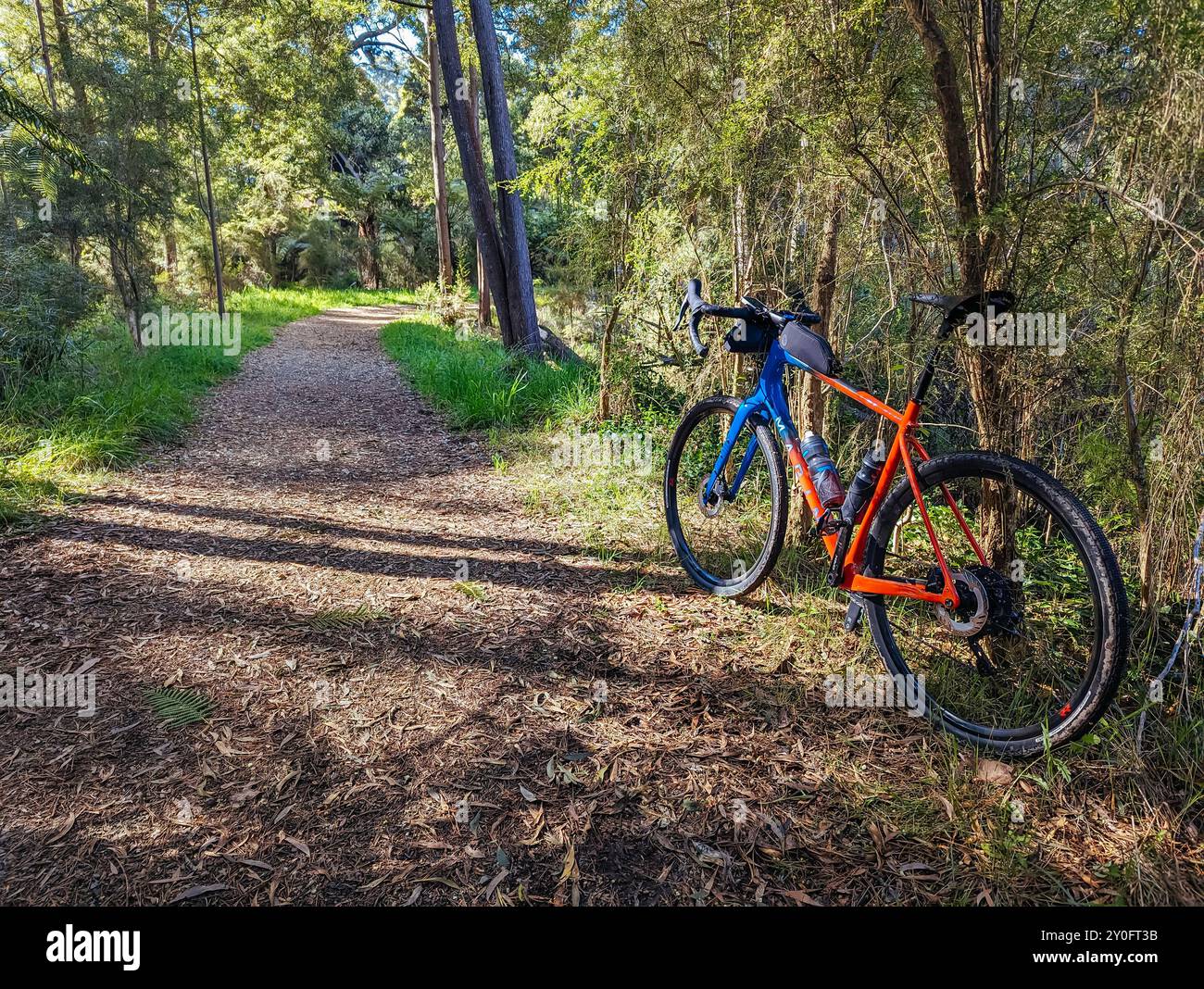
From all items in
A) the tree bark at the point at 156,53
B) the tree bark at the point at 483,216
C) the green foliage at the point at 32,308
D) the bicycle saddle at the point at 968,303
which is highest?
the tree bark at the point at 156,53

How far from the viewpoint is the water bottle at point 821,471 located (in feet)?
9.01

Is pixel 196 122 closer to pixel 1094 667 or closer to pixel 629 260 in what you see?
pixel 629 260

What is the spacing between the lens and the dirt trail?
1871mm

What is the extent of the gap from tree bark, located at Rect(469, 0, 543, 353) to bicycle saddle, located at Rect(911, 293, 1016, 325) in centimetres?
657

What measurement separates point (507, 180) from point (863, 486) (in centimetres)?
671

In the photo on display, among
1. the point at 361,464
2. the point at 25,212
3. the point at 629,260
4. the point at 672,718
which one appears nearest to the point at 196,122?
the point at 25,212

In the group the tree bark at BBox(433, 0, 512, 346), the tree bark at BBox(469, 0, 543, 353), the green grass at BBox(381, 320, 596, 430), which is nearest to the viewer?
the green grass at BBox(381, 320, 596, 430)

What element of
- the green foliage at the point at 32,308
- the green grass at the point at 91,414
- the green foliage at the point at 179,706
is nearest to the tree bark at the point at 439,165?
the green grass at the point at 91,414

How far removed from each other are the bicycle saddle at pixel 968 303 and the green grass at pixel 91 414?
5.04m

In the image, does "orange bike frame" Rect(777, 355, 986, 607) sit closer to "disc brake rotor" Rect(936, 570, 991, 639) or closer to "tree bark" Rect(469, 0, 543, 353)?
"disc brake rotor" Rect(936, 570, 991, 639)

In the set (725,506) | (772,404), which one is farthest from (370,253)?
(772,404)

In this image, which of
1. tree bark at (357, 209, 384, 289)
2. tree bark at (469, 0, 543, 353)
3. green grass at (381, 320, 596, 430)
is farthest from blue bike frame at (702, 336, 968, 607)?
tree bark at (357, 209, 384, 289)

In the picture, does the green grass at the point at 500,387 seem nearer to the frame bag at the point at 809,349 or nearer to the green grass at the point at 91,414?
the green grass at the point at 91,414
